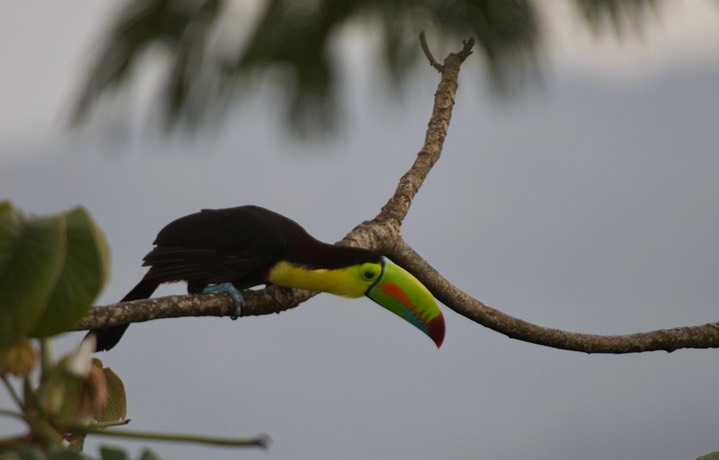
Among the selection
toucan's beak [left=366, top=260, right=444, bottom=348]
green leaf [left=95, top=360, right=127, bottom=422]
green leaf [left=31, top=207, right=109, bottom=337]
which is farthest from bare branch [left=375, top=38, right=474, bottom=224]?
green leaf [left=31, top=207, right=109, bottom=337]

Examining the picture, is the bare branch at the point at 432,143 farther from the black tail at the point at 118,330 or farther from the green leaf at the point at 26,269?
the green leaf at the point at 26,269

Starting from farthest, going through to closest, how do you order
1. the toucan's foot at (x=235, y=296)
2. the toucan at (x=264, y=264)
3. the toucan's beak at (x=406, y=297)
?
the toucan's beak at (x=406, y=297) → the toucan at (x=264, y=264) → the toucan's foot at (x=235, y=296)

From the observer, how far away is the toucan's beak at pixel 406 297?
347cm

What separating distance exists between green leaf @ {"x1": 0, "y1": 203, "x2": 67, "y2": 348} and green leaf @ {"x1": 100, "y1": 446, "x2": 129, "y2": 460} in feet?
0.56

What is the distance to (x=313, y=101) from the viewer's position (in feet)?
25.3

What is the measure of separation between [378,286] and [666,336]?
1.04 metres

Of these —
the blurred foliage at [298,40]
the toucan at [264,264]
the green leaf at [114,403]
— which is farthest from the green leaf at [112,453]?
the blurred foliage at [298,40]

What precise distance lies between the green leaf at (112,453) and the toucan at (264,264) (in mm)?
2009

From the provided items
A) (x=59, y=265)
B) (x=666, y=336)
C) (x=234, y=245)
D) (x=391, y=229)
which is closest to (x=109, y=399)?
(x=59, y=265)

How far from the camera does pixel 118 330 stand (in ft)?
10.7

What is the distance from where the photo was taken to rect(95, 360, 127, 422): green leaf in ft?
6.50

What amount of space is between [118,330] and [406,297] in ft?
3.12

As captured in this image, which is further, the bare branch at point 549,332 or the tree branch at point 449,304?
the bare branch at point 549,332

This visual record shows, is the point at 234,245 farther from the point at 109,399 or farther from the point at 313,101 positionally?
the point at 313,101
